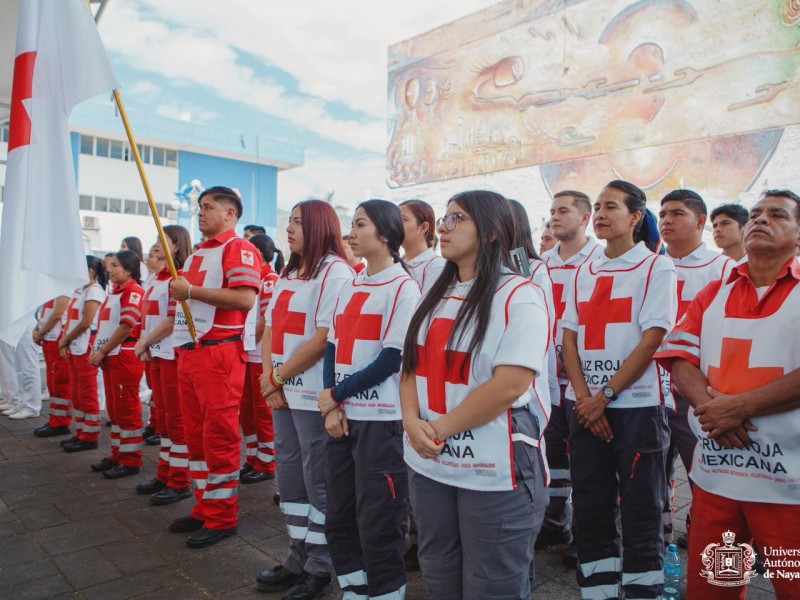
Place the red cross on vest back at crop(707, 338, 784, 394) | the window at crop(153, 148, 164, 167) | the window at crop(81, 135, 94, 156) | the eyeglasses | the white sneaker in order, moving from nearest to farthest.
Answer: the red cross on vest back at crop(707, 338, 784, 394) → the eyeglasses → the white sneaker → the window at crop(81, 135, 94, 156) → the window at crop(153, 148, 164, 167)

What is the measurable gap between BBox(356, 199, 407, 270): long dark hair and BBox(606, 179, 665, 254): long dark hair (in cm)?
109

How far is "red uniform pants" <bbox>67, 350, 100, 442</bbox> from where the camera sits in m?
5.73

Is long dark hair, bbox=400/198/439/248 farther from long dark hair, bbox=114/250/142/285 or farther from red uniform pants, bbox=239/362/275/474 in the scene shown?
long dark hair, bbox=114/250/142/285

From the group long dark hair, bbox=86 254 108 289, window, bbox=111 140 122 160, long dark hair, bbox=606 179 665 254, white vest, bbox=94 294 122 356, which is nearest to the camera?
long dark hair, bbox=606 179 665 254

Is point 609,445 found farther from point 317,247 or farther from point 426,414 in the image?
point 317,247

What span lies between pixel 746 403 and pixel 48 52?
339 centimetres

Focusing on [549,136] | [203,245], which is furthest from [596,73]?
[203,245]

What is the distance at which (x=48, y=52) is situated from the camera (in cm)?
293

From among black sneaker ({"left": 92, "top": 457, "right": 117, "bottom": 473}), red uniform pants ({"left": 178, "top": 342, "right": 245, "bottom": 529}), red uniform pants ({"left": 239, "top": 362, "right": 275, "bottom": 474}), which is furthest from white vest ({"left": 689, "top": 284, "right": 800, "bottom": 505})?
black sneaker ({"left": 92, "top": 457, "right": 117, "bottom": 473})

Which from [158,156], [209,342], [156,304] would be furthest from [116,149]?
[209,342]

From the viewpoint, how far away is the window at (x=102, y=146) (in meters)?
27.4

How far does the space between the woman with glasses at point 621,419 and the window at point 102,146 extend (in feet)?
96.4

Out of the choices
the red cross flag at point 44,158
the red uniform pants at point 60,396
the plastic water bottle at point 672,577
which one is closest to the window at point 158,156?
the red uniform pants at point 60,396

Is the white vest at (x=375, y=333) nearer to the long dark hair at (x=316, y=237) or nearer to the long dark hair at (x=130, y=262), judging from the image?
the long dark hair at (x=316, y=237)
